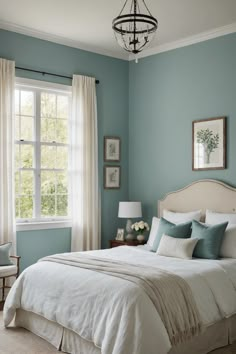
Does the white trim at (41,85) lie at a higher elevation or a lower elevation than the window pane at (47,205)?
higher

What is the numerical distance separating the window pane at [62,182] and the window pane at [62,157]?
0.11 meters

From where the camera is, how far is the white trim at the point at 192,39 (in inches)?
216

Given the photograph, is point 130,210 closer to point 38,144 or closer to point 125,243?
point 125,243

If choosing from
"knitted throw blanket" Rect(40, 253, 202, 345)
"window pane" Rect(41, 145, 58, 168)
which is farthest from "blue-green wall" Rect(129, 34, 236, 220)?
"knitted throw blanket" Rect(40, 253, 202, 345)

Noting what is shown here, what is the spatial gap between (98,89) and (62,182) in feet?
4.82

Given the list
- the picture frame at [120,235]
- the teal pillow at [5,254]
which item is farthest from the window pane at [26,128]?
the picture frame at [120,235]

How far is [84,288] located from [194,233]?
1567mm

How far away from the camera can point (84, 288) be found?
12.2 feet

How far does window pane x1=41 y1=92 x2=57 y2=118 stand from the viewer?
19.6ft

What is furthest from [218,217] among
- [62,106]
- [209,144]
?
[62,106]

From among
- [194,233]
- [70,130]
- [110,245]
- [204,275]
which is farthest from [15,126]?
[204,275]

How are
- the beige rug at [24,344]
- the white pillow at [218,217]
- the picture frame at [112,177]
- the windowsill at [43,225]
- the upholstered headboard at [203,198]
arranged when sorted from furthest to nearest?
A: the picture frame at [112,177]
the windowsill at [43,225]
the upholstered headboard at [203,198]
the white pillow at [218,217]
the beige rug at [24,344]

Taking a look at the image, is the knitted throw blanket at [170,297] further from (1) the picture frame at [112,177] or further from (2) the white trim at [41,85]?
(2) the white trim at [41,85]

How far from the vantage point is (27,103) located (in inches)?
230
